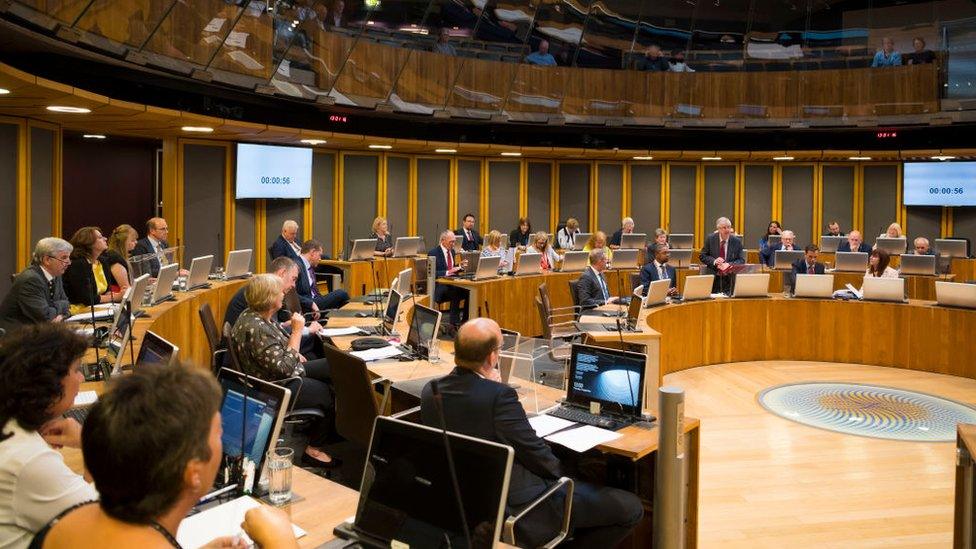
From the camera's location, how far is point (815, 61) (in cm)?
1352

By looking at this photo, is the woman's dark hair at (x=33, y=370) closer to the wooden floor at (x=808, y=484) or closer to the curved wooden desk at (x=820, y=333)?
the wooden floor at (x=808, y=484)

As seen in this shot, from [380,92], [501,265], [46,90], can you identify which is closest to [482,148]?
[380,92]

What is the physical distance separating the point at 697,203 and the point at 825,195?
7.78ft

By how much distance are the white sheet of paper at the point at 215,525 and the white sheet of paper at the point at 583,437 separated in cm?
137

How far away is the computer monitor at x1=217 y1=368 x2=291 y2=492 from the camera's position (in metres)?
2.59

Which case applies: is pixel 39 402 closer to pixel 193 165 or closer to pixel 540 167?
pixel 193 165

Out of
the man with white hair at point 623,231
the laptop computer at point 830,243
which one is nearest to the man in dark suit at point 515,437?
the man with white hair at point 623,231

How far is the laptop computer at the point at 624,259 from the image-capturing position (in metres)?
11.2

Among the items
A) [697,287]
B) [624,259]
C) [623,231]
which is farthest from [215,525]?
[623,231]

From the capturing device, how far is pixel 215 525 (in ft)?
7.95

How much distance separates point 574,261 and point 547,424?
6.95 meters

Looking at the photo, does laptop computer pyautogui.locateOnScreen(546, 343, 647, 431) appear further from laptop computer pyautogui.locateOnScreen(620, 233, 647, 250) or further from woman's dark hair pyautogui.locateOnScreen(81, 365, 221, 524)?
laptop computer pyautogui.locateOnScreen(620, 233, 647, 250)

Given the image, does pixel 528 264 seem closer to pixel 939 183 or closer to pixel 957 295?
pixel 957 295

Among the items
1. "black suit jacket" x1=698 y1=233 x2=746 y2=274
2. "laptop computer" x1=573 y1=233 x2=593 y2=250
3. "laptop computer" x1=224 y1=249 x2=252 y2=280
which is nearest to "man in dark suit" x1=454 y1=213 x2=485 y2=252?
"laptop computer" x1=573 y1=233 x2=593 y2=250
